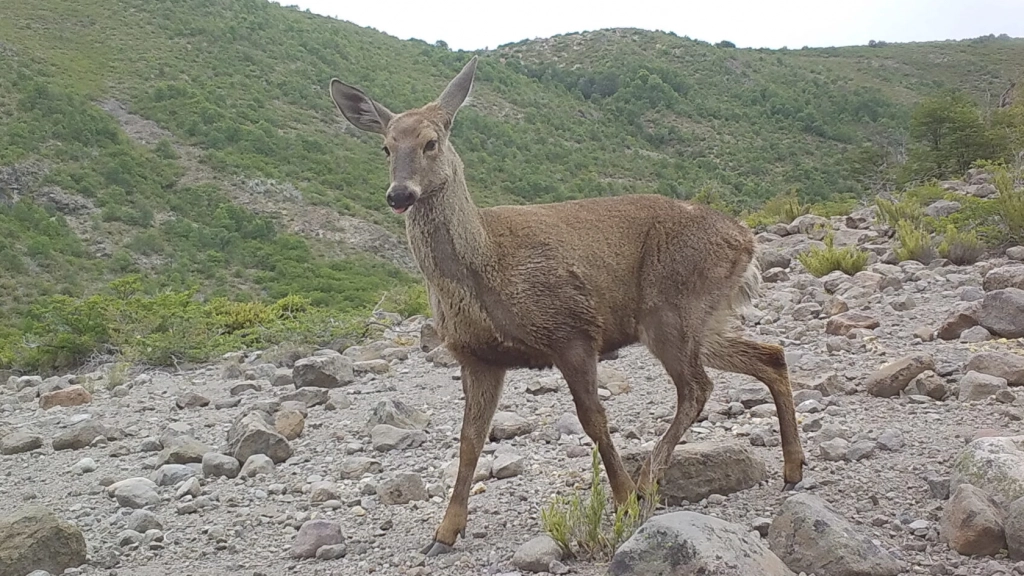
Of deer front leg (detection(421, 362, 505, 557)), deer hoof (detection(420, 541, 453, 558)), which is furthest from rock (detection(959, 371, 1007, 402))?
deer hoof (detection(420, 541, 453, 558))

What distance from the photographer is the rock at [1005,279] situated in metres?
8.72

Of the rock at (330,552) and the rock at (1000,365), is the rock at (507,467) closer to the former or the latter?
the rock at (330,552)

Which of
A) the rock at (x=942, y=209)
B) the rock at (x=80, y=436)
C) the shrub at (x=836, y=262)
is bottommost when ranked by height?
the rock at (x=80, y=436)

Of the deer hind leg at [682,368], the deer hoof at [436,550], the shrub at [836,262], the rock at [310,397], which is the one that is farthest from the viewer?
the shrub at [836,262]

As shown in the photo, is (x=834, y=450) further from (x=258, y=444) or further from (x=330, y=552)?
(x=258, y=444)

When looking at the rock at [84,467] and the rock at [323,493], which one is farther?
the rock at [84,467]

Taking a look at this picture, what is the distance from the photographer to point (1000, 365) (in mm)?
6312

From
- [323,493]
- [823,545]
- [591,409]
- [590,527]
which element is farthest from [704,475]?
[323,493]

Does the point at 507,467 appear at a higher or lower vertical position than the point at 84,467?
higher

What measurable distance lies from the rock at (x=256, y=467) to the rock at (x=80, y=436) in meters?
2.21

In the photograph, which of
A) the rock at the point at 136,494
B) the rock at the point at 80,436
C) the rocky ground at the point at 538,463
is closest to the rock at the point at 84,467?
the rocky ground at the point at 538,463

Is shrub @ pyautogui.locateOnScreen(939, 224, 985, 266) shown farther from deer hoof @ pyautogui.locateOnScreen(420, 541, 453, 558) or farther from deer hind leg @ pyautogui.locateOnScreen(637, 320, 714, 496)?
deer hoof @ pyautogui.locateOnScreen(420, 541, 453, 558)

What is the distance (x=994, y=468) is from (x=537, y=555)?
214cm

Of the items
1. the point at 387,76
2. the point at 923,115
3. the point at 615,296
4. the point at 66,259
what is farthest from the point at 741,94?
the point at 615,296
